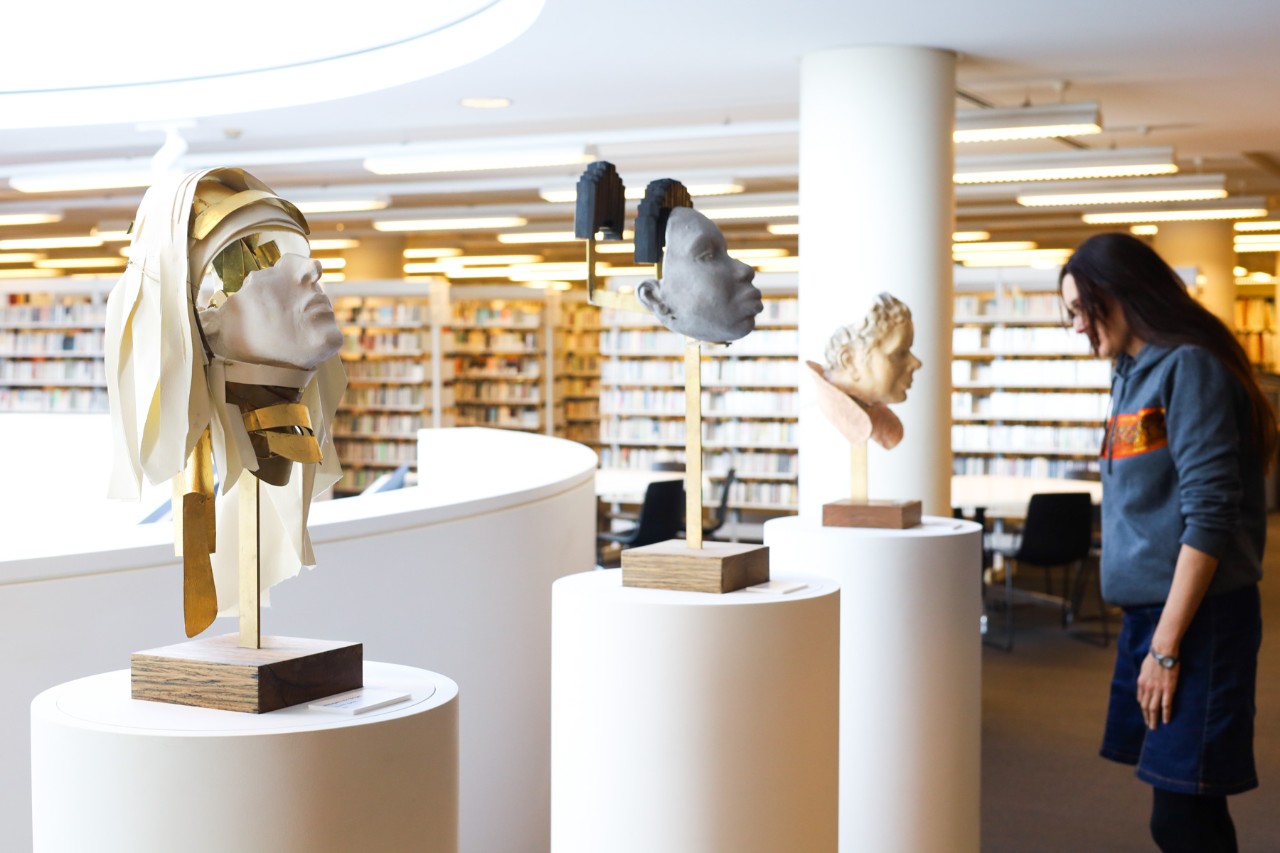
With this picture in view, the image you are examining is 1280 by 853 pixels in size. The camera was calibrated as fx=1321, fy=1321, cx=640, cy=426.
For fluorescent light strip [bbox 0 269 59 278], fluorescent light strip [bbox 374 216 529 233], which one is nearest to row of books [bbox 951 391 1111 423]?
fluorescent light strip [bbox 374 216 529 233]

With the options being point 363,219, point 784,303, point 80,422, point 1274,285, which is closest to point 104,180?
point 80,422

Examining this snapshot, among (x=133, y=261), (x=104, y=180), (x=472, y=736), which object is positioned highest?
(x=104, y=180)

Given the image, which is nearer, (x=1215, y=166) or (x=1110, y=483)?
(x=1110, y=483)

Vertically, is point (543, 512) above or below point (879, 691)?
above

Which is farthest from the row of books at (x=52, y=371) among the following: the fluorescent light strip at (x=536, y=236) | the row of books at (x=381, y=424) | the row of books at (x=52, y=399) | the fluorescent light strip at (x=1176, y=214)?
the fluorescent light strip at (x=1176, y=214)

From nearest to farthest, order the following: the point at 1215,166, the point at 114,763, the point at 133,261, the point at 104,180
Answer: the point at 114,763, the point at 133,261, the point at 104,180, the point at 1215,166

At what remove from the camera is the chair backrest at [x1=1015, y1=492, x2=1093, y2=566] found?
736 cm

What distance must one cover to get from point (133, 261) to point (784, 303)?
1009 centimetres

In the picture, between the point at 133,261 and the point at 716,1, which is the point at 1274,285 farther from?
the point at 133,261

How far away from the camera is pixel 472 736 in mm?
3408

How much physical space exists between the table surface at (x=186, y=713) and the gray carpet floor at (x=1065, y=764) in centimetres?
295

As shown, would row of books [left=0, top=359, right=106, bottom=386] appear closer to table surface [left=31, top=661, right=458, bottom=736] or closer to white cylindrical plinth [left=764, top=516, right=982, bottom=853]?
white cylindrical plinth [left=764, top=516, right=982, bottom=853]

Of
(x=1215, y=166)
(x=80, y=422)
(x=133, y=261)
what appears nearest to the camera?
(x=133, y=261)

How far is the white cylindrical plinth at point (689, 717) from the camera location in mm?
2299
